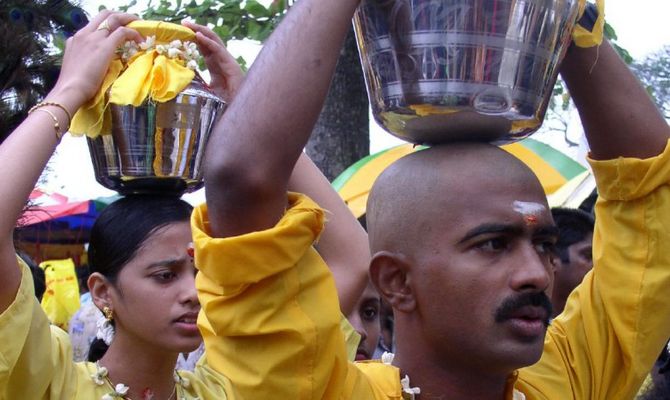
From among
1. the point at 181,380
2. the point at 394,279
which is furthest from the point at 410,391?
the point at 181,380

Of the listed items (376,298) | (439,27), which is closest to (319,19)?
(439,27)

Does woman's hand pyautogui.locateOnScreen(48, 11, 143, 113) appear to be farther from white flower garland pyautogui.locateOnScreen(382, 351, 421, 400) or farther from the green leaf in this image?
the green leaf

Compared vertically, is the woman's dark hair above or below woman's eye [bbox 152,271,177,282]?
above

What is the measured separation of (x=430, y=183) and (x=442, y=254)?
18 centimetres

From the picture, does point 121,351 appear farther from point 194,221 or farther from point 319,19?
point 319,19

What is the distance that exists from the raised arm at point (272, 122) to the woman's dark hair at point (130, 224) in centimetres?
163

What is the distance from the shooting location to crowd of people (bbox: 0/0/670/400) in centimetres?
197

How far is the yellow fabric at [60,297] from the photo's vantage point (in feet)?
29.8

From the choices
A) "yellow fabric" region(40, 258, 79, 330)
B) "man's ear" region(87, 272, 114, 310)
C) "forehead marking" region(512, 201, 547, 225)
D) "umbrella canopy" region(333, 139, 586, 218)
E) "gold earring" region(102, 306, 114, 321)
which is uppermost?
"forehead marking" region(512, 201, 547, 225)

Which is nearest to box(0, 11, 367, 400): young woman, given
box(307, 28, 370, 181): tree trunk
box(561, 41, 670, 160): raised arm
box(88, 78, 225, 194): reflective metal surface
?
box(88, 78, 225, 194): reflective metal surface

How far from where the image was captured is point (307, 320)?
6.61 feet

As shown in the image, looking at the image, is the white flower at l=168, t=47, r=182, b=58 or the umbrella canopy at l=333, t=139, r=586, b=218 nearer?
the white flower at l=168, t=47, r=182, b=58

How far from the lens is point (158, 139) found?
2979 mm

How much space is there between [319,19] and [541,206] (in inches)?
30.1
